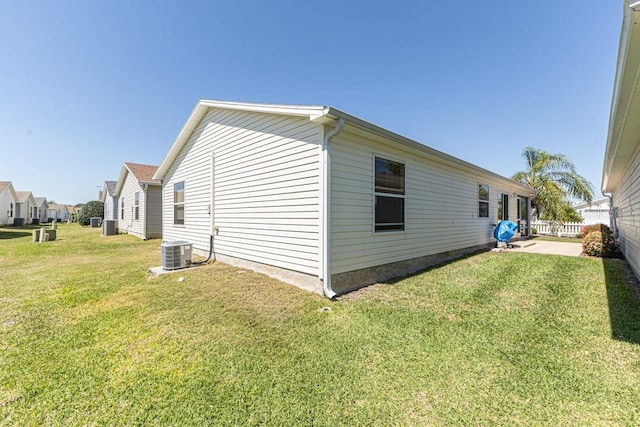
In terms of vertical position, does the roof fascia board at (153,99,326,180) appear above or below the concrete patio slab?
above

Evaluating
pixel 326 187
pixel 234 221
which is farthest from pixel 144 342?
pixel 234 221

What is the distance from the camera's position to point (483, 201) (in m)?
9.98

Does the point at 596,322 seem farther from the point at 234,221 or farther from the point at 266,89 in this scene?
the point at 266,89

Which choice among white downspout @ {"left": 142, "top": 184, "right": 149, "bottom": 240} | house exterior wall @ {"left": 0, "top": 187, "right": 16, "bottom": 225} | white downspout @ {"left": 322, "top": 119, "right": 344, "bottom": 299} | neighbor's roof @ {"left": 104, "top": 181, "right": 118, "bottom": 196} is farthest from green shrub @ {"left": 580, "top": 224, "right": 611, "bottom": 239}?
house exterior wall @ {"left": 0, "top": 187, "right": 16, "bottom": 225}

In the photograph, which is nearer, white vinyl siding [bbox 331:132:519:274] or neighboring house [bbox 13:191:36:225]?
white vinyl siding [bbox 331:132:519:274]

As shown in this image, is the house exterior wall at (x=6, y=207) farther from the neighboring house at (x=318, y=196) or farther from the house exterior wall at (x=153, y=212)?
the neighboring house at (x=318, y=196)

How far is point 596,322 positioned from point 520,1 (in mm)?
8722

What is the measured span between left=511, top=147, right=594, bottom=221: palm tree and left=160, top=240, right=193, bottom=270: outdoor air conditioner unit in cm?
1970

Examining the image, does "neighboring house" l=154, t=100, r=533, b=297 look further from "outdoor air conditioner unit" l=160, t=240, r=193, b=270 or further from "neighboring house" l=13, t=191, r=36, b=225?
"neighboring house" l=13, t=191, r=36, b=225

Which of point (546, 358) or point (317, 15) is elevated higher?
point (317, 15)

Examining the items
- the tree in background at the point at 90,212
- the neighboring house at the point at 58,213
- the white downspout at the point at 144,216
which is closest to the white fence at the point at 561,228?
the white downspout at the point at 144,216

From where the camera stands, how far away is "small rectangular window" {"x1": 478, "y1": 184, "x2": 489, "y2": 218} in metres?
9.72

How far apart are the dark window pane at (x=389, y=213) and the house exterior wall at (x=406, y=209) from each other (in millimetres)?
163

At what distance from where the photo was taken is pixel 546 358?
270 centimetres
